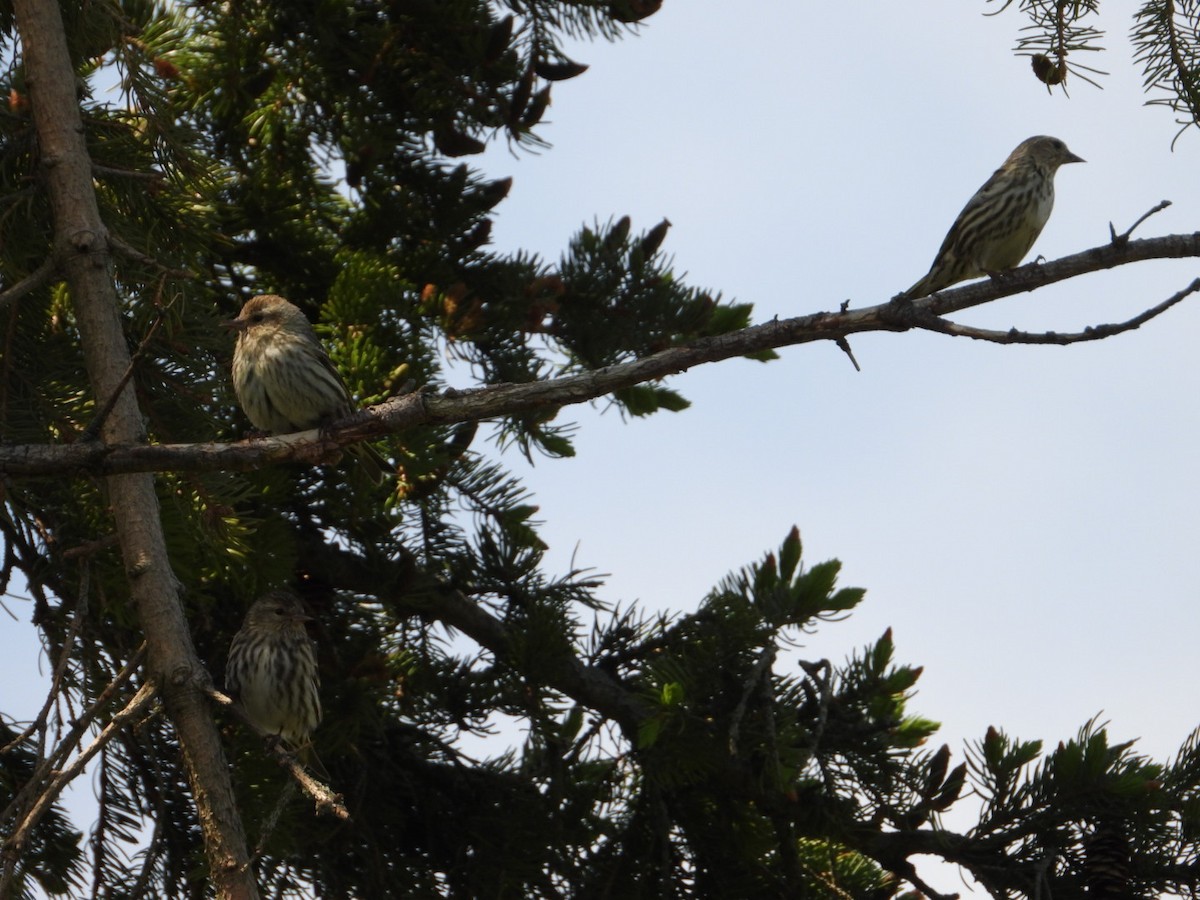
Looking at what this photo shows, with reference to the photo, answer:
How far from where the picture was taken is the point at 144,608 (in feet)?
8.84

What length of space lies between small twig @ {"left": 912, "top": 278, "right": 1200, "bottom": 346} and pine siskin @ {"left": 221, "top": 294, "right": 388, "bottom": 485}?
174cm

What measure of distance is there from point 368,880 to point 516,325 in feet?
4.99

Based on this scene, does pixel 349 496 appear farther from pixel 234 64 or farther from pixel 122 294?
pixel 234 64

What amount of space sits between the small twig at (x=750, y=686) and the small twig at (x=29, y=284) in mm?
1786

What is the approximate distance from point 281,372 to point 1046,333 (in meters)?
2.34

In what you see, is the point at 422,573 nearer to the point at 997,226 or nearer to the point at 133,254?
the point at 133,254

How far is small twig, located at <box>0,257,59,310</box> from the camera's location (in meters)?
2.77

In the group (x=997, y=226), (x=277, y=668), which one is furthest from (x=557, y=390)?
(x=997, y=226)

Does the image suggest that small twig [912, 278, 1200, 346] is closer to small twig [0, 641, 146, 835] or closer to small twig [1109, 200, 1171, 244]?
small twig [1109, 200, 1171, 244]

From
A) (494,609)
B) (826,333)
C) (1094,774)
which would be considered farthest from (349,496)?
(1094,774)

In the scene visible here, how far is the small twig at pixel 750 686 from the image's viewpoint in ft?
10.7

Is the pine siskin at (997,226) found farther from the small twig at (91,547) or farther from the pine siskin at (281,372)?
the small twig at (91,547)

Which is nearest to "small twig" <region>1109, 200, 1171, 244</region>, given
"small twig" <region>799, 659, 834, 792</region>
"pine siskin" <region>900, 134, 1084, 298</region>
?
"small twig" <region>799, 659, 834, 792</region>

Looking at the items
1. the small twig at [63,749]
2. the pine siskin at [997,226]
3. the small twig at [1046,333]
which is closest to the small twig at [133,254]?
the small twig at [63,749]
